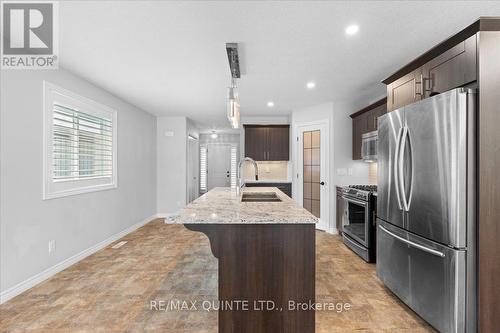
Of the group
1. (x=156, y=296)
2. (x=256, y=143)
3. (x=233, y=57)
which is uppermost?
(x=233, y=57)

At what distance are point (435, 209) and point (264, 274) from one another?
1353 millimetres

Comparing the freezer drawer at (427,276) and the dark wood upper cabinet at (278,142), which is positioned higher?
the dark wood upper cabinet at (278,142)

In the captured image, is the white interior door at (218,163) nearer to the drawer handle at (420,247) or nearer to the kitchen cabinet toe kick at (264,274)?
the drawer handle at (420,247)

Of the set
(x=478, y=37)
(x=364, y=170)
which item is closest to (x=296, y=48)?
(x=478, y=37)

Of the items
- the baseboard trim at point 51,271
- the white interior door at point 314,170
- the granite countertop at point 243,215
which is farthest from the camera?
the white interior door at point 314,170

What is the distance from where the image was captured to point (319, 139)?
4992 mm

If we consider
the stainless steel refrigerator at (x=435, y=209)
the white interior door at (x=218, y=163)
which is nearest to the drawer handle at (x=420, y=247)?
the stainless steel refrigerator at (x=435, y=209)

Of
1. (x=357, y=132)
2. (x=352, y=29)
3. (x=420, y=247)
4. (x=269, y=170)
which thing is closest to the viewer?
(x=420, y=247)

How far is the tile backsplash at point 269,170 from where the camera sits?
6.12 m

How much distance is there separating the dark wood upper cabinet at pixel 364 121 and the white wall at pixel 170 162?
3833 mm

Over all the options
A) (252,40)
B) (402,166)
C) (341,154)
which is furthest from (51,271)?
(341,154)

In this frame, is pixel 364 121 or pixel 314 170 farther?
pixel 314 170

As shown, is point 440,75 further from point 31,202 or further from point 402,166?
point 31,202

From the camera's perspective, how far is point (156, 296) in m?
2.38
